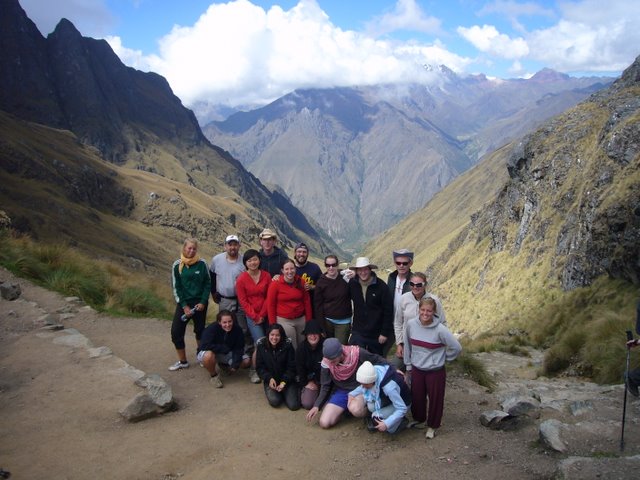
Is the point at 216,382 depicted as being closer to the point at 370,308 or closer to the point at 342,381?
the point at 342,381

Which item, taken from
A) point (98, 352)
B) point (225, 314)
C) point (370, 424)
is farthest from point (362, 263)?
point (98, 352)

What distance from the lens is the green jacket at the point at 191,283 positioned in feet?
33.1

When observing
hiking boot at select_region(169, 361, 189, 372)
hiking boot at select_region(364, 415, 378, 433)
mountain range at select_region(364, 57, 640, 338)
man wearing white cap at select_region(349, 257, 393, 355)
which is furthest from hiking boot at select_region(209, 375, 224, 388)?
mountain range at select_region(364, 57, 640, 338)

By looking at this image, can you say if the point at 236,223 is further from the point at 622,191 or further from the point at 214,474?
the point at 214,474

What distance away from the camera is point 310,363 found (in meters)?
8.93

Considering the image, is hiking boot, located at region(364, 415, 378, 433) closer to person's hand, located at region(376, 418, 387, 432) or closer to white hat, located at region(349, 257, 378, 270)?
person's hand, located at region(376, 418, 387, 432)

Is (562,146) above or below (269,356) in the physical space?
above

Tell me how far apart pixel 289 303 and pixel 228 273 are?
1.72 meters

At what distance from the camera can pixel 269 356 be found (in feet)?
29.6

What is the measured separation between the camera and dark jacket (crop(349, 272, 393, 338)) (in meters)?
8.99

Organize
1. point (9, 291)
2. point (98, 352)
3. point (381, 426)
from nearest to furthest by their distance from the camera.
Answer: point (381, 426) < point (98, 352) < point (9, 291)

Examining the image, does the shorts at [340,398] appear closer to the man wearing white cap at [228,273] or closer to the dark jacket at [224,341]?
the dark jacket at [224,341]

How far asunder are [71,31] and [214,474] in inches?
7837

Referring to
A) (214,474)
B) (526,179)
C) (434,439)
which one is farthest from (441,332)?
(526,179)
